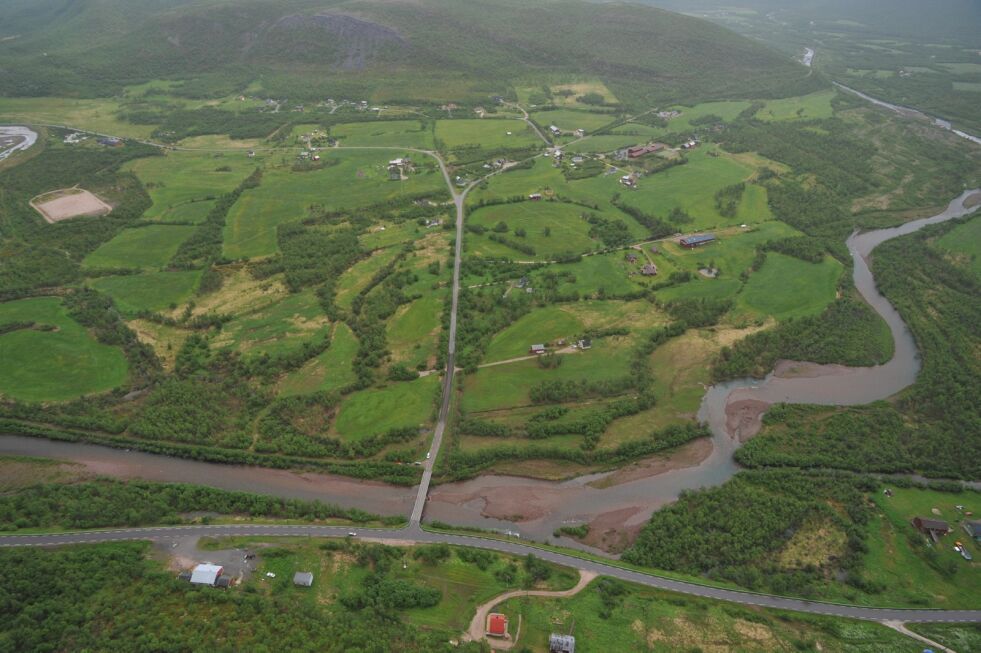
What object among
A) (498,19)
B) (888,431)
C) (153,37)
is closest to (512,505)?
(888,431)

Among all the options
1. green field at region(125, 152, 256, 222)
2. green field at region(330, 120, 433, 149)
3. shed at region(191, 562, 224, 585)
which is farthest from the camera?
green field at region(330, 120, 433, 149)

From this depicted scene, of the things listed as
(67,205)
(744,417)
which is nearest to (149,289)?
(67,205)

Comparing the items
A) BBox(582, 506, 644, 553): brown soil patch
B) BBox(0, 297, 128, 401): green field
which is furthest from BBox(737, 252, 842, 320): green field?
BBox(0, 297, 128, 401): green field

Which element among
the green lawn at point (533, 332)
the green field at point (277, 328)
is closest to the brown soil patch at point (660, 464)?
the green lawn at point (533, 332)

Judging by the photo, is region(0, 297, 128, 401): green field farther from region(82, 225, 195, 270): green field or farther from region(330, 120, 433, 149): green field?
region(330, 120, 433, 149): green field

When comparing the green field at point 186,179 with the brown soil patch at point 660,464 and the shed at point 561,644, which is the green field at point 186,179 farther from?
the shed at point 561,644

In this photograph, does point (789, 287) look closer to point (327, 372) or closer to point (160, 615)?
point (327, 372)

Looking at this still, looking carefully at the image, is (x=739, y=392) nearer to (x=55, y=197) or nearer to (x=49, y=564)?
(x=49, y=564)
